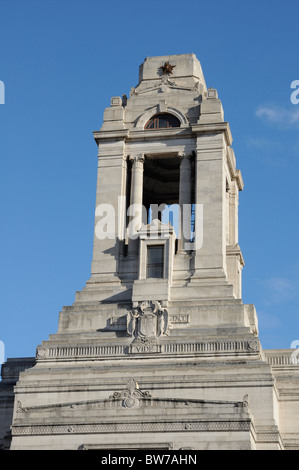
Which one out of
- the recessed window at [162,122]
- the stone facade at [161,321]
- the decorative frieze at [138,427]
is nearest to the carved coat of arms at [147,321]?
the stone facade at [161,321]

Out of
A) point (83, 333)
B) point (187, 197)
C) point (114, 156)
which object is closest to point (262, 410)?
point (83, 333)

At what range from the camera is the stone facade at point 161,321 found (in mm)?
55781

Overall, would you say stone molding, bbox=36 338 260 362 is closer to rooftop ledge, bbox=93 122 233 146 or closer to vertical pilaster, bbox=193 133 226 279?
vertical pilaster, bbox=193 133 226 279

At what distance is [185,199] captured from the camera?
224 ft

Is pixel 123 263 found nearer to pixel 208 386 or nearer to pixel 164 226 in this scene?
pixel 164 226

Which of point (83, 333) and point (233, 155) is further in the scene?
point (233, 155)

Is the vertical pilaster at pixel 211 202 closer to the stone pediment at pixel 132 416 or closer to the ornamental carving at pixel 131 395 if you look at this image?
the ornamental carving at pixel 131 395

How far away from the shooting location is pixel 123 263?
6669cm

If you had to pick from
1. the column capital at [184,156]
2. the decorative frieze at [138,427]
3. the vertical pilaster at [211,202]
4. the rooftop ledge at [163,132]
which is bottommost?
the decorative frieze at [138,427]

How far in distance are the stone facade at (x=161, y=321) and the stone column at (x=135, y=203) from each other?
3.5 inches

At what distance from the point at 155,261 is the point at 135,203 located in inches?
195

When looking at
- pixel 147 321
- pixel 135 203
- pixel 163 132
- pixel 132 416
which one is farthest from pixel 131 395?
pixel 163 132

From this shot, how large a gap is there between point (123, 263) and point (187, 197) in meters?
6.10

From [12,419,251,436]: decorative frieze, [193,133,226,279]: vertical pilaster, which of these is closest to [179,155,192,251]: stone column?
[193,133,226,279]: vertical pilaster
